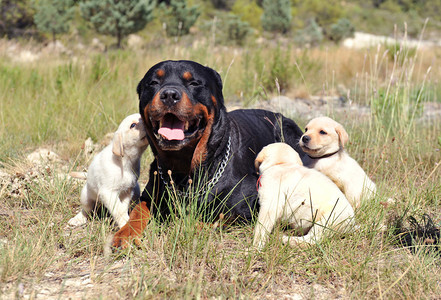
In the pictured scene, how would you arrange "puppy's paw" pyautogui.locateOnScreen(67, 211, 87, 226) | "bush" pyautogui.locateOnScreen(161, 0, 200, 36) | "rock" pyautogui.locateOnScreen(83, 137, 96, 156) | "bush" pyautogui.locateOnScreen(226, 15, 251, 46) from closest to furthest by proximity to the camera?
"puppy's paw" pyautogui.locateOnScreen(67, 211, 87, 226)
"rock" pyautogui.locateOnScreen(83, 137, 96, 156)
"bush" pyautogui.locateOnScreen(226, 15, 251, 46)
"bush" pyautogui.locateOnScreen(161, 0, 200, 36)

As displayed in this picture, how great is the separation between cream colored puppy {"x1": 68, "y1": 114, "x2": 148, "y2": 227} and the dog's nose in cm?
44

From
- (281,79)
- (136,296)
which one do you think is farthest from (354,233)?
(281,79)

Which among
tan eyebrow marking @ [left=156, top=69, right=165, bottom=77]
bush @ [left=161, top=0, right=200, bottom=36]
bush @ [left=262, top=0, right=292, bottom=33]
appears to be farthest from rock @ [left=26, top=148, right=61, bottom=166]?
bush @ [left=262, top=0, right=292, bottom=33]

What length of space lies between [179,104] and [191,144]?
348mm

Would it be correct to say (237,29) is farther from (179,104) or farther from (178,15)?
(179,104)

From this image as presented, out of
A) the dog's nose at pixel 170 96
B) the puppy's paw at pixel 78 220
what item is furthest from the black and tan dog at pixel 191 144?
the puppy's paw at pixel 78 220

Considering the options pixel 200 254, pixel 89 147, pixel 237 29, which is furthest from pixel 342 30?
pixel 200 254

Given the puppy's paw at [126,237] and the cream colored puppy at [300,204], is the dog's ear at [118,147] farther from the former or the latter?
the cream colored puppy at [300,204]

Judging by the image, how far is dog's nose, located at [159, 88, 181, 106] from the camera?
2.98m

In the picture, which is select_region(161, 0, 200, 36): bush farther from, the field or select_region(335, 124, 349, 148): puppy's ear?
select_region(335, 124, 349, 148): puppy's ear

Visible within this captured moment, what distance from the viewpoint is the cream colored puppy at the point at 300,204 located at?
9.38ft

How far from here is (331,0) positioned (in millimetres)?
47156

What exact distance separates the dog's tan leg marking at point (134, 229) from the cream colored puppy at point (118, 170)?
162mm

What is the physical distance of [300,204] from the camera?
9.66 ft
